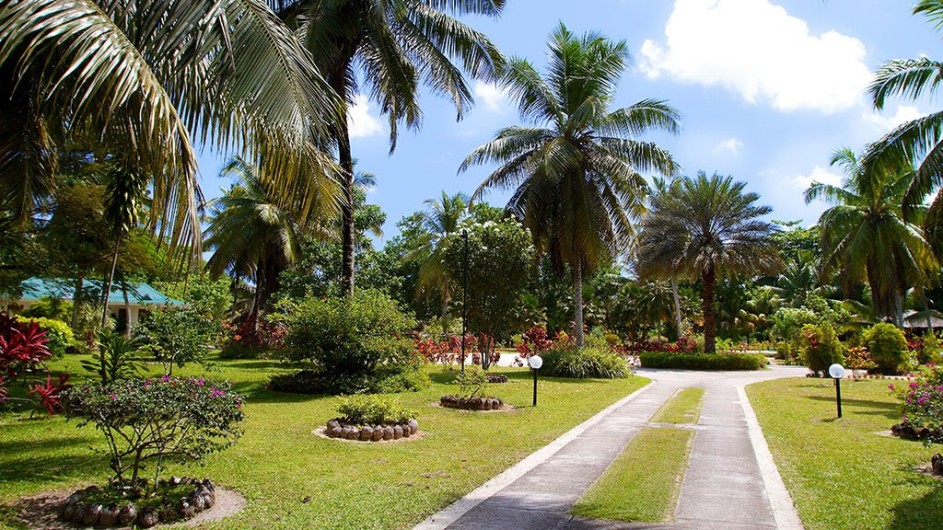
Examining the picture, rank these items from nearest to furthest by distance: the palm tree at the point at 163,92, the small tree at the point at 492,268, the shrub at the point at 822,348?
1. the palm tree at the point at 163,92
2. the small tree at the point at 492,268
3. the shrub at the point at 822,348

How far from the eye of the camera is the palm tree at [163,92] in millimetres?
4281

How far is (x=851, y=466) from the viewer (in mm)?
7539

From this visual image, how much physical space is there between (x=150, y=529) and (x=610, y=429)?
734 cm

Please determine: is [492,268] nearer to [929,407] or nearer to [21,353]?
[929,407]

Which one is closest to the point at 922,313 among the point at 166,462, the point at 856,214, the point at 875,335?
the point at 856,214

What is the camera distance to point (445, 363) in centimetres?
2297

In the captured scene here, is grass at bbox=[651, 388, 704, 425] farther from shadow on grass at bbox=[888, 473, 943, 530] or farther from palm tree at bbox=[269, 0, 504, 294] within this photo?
palm tree at bbox=[269, 0, 504, 294]

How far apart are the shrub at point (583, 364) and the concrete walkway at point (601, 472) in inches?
368

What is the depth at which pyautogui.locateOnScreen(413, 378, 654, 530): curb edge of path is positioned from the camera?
16.7ft

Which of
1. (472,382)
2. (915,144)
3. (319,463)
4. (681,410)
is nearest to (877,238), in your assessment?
(915,144)

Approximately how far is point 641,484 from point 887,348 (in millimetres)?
20578

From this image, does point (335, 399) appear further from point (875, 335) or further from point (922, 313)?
point (922, 313)

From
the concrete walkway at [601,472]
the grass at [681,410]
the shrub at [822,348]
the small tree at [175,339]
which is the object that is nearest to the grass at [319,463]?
the concrete walkway at [601,472]

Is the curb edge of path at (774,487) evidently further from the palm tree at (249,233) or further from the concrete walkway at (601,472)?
the palm tree at (249,233)
